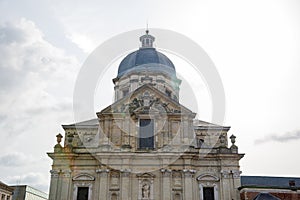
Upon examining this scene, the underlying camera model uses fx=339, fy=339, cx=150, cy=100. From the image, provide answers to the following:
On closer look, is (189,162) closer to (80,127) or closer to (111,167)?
(111,167)

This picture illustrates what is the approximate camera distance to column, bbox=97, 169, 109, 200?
27172 mm

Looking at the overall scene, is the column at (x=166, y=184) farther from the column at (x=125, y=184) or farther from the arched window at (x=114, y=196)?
the arched window at (x=114, y=196)

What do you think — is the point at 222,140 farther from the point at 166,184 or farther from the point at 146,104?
the point at 146,104

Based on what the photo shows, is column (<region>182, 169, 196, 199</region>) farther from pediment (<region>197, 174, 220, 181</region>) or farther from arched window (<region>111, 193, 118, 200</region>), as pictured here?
arched window (<region>111, 193, 118, 200</region>)

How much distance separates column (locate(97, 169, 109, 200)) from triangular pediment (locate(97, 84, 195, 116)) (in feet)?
17.4

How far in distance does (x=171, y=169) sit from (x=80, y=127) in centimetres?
1085

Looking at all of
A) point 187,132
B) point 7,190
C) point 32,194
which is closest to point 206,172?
point 187,132

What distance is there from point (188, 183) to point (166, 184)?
1.80m

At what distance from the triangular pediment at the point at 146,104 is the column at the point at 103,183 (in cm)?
531

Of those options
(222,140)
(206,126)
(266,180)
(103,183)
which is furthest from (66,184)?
(266,180)

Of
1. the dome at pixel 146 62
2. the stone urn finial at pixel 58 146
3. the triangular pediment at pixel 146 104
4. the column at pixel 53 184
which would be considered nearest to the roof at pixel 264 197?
the triangular pediment at pixel 146 104

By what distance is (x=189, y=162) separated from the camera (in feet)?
92.9

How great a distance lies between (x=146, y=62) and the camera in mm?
39250

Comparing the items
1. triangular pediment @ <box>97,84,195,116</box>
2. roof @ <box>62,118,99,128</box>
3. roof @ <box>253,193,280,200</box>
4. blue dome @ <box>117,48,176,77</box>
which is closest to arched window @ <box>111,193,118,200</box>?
triangular pediment @ <box>97,84,195,116</box>
